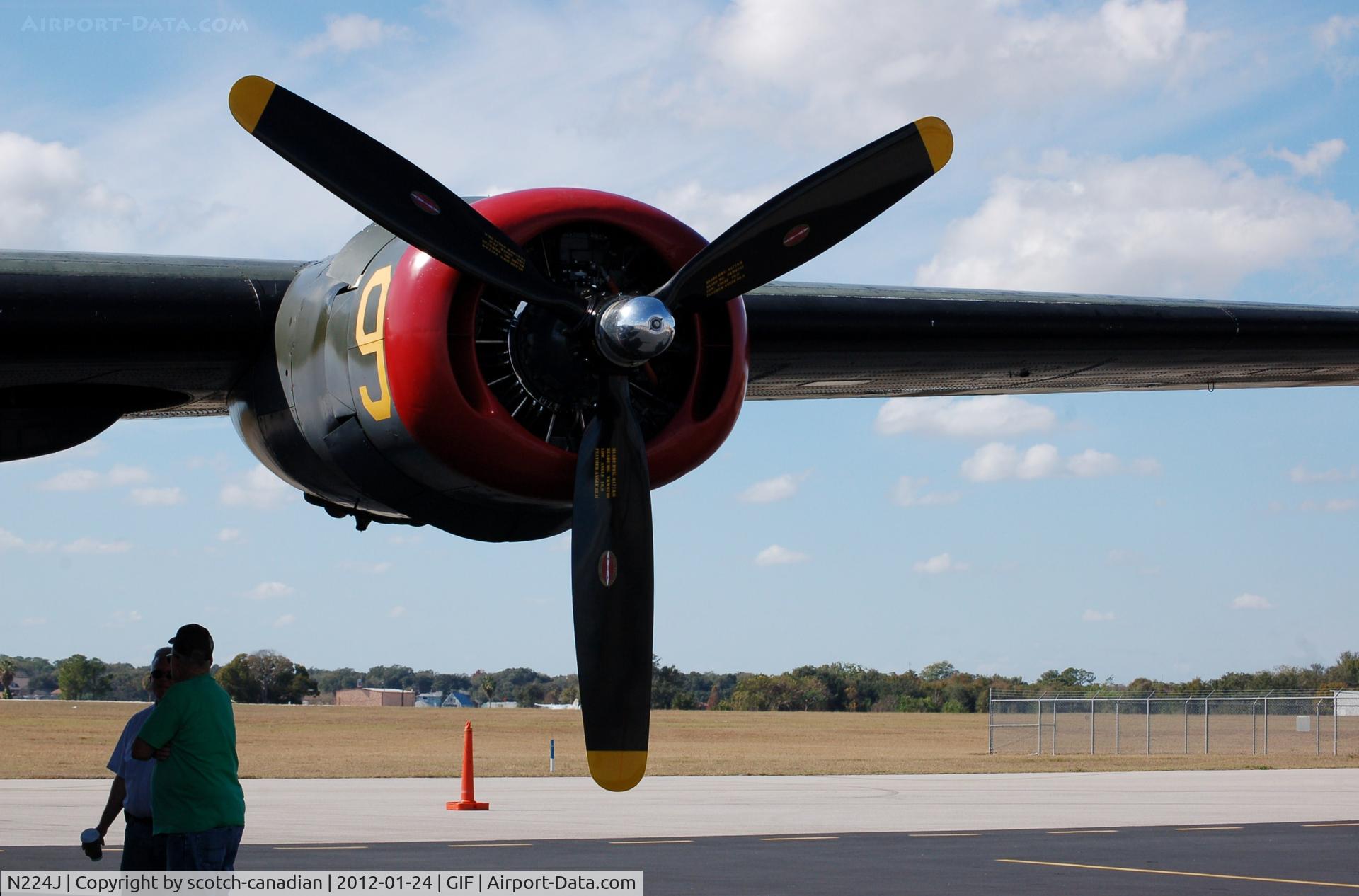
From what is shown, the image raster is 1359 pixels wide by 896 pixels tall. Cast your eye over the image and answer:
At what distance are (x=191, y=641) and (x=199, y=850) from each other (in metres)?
0.96

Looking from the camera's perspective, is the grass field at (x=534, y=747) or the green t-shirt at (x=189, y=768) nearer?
the green t-shirt at (x=189, y=768)

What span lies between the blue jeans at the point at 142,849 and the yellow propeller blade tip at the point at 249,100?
370 centimetres

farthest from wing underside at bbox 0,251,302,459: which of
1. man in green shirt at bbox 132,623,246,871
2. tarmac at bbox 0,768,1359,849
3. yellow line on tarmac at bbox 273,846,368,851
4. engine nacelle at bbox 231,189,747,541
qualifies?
tarmac at bbox 0,768,1359,849

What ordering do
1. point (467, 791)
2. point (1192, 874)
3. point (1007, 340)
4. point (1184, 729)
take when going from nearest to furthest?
1. point (1007, 340)
2. point (1192, 874)
3. point (467, 791)
4. point (1184, 729)

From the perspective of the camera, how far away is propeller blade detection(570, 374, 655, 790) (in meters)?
8.27

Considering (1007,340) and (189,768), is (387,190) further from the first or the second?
(1007,340)

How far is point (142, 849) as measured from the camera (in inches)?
330

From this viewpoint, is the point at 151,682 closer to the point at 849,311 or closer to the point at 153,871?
the point at 153,871

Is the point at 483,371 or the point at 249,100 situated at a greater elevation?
the point at 249,100

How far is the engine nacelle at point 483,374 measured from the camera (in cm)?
805

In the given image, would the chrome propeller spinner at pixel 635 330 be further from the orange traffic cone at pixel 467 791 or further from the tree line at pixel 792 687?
the tree line at pixel 792 687

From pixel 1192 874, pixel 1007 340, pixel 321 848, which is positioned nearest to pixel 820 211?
pixel 1007 340

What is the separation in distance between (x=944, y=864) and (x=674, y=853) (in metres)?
2.51

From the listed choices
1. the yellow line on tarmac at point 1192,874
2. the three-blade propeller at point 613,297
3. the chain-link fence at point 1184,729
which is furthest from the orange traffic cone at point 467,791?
the chain-link fence at point 1184,729
